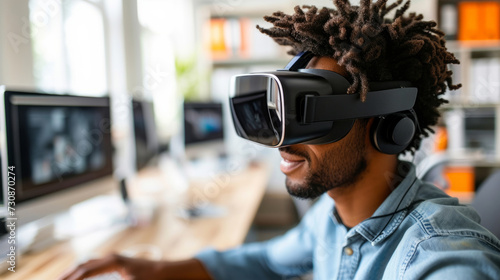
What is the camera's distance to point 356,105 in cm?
64

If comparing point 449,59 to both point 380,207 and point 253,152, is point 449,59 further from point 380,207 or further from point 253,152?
point 253,152

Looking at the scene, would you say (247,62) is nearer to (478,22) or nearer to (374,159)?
(478,22)

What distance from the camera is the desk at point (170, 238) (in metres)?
1.10

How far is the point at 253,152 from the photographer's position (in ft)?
10.6

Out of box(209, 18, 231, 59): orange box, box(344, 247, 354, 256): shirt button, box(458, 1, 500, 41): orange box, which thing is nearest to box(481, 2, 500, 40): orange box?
box(458, 1, 500, 41): orange box

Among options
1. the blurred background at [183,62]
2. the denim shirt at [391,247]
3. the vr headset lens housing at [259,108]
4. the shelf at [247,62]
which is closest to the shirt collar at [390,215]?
the denim shirt at [391,247]

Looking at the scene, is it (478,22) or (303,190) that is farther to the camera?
(478,22)

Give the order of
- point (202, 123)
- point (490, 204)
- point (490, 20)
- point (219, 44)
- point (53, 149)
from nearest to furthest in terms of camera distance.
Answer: point (490, 204), point (53, 149), point (490, 20), point (202, 123), point (219, 44)

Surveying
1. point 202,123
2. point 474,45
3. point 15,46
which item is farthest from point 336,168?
point 474,45

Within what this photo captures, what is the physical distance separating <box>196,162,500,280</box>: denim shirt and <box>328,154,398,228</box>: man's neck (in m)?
0.03

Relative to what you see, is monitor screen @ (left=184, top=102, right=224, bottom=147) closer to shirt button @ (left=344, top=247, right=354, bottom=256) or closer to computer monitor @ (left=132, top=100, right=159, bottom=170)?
computer monitor @ (left=132, top=100, right=159, bottom=170)

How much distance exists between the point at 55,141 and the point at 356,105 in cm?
105

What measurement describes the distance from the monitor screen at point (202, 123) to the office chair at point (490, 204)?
194 centimetres

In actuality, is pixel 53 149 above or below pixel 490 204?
above
